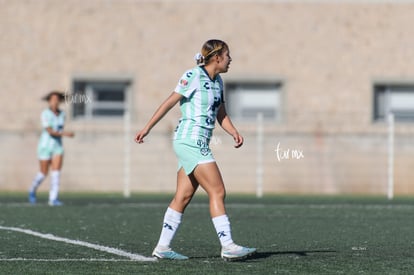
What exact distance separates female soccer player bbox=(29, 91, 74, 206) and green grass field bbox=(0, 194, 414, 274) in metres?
0.42

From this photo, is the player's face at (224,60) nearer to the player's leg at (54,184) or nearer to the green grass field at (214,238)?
the green grass field at (214,238)

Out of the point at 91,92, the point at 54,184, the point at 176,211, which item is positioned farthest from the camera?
the point at 91,92

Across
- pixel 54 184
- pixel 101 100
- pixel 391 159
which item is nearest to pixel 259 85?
pixel 101 100

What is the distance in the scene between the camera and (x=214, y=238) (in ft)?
44.7

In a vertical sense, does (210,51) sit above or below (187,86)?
above

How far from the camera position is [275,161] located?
1206 inches

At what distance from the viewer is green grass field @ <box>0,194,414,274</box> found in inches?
406

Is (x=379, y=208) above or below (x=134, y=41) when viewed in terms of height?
below

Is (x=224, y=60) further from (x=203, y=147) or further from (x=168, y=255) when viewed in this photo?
(x=168, y=255)

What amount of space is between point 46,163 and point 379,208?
19.9ft

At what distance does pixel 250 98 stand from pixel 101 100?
3.91 m

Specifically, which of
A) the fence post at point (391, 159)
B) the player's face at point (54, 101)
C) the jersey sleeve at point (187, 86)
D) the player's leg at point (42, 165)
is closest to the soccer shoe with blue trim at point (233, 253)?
the jersey sleeve at point (187, 86)

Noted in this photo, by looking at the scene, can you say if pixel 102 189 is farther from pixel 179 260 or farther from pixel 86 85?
pixel 179 260

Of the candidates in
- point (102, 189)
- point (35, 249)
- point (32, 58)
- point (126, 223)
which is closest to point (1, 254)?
point (35, 249)
